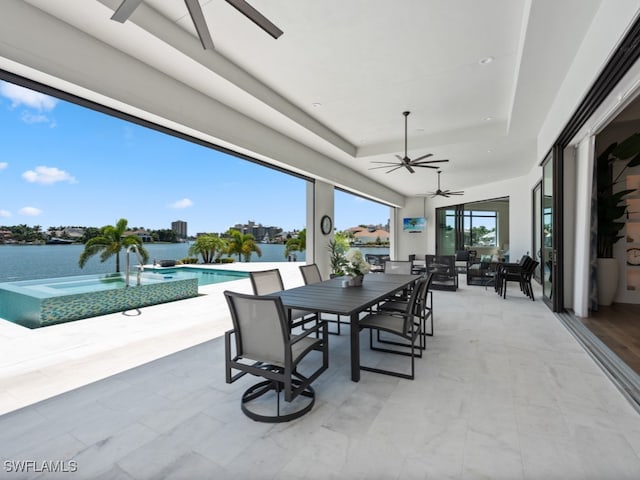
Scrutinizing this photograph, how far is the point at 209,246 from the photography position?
448 inches

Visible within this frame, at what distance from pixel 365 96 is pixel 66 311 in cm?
514

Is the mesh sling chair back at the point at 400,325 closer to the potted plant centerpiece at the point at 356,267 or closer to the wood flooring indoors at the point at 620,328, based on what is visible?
the potted plant centerpiece at the point at 356,267

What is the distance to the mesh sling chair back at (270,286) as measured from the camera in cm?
318

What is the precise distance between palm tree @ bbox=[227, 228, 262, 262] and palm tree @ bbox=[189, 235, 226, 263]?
68 centimetres

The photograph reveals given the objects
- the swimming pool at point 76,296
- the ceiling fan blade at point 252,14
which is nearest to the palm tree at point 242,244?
the swimming pool at point 76,296

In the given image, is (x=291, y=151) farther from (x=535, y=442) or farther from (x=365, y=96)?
(x=535, y=442)

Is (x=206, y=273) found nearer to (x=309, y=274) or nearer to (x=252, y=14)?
(x=309, y=274)

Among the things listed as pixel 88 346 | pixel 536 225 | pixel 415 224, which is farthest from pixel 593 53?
pixel 415 224

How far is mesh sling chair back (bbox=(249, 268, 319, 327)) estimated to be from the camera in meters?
3.18

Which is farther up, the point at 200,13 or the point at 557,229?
the point at 200,13

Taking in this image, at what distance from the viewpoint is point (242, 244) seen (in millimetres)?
12305

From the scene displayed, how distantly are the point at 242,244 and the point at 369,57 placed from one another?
10.0 metres

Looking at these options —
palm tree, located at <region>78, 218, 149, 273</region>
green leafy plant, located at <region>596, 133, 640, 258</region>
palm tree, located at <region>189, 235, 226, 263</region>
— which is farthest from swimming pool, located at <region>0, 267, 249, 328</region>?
green leafy plant, located at <region>596, 133, 640, 258</region>

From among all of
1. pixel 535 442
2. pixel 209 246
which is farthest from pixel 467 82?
pixel 209 246
